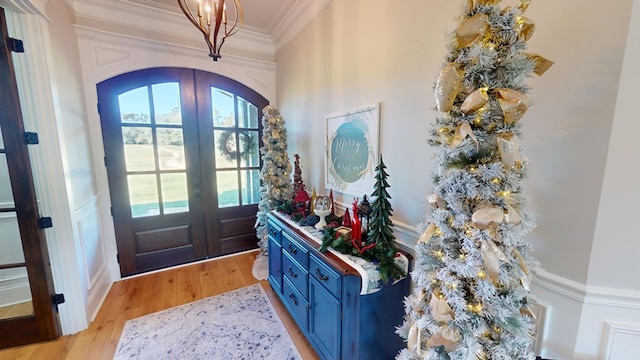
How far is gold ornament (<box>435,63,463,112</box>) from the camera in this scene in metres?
0.81

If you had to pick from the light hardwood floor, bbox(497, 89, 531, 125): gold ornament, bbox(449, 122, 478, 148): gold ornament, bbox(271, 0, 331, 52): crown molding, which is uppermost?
bbox(271, 0, 331, 52): crown molding

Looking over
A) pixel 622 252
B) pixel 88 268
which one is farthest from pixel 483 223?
pixel 88 268

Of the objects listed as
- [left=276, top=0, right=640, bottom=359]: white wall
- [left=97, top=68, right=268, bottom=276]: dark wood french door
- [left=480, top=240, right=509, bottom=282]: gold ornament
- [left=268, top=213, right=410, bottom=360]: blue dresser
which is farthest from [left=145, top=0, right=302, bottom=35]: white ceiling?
[left=480, top=240, right=509, bottom=282]: gold ornament

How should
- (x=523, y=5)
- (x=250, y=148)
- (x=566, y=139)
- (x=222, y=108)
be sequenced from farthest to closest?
1. (x=250, y=148)
2. (x=222, y=108)
3. (x=566, y=139)
4. (x=523, y=5)

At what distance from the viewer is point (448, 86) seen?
0.82 m

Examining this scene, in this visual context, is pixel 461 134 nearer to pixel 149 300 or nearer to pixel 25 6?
pixel 25 6

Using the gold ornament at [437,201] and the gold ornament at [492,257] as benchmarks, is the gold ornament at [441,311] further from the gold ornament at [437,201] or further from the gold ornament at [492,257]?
the gold ornament at [437,201]

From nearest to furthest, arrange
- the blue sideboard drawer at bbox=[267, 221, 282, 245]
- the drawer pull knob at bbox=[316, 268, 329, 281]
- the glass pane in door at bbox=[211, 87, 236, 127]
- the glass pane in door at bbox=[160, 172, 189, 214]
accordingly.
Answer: the drawer pull knob at bbox=[316, 268, 329, 281], the blue sideboard drawer at bbox=[267, 221, 282, 245], the glass pane in door at bbox=[160, 172, 189, 214], the glass pane in door at bbox=[211, 87, 236, 127]

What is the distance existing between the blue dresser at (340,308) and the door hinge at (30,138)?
2.05m

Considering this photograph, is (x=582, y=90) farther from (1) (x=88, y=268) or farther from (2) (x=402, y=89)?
(1) (x=88, y=268)

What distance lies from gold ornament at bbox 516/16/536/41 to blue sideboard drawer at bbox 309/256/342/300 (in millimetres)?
1325

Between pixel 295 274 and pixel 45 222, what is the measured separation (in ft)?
6.51

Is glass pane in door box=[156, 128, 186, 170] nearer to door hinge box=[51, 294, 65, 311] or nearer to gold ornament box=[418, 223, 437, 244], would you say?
door hinge box=[51, 294, 65, 311]

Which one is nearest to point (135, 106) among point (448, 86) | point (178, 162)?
point (178, 162)
